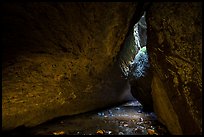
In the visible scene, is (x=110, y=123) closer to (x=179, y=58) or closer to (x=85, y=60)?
(x=85, y=60)

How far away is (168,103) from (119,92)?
4082 millimetres

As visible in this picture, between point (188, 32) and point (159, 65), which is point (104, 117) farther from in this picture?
point (188, 32)

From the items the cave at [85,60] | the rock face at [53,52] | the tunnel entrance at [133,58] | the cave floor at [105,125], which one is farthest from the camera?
the tunnel entrance at [133,58]

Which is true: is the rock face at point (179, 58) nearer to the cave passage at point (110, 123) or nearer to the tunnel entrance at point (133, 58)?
the cave passage at point (110, 123)

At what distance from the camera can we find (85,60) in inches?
198

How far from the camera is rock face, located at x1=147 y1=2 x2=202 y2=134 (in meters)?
2.90

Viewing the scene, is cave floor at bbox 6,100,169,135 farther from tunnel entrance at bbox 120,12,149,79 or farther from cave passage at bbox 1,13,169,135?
tunnel entrance at bbox 120,12,149,79

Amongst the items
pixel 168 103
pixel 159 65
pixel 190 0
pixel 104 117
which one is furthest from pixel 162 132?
pixel 190 0

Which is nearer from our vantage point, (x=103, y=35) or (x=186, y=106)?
(x=186, y=106)

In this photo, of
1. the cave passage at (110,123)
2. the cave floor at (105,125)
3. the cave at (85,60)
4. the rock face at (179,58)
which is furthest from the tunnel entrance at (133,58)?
the rock face at (179,58)

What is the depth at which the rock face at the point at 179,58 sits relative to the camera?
2.90 metres

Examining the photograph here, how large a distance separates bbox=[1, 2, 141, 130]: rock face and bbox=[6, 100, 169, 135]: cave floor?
13.4 inches

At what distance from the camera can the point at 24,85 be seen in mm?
4402

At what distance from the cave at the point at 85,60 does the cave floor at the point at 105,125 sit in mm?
23
